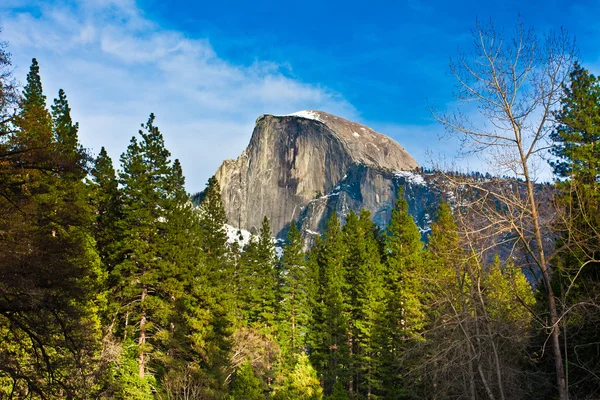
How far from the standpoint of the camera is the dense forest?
10.2 m

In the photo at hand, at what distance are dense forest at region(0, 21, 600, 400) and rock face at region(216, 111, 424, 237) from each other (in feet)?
446

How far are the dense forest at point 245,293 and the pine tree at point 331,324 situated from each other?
17cm

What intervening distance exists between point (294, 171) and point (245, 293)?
5819 inches

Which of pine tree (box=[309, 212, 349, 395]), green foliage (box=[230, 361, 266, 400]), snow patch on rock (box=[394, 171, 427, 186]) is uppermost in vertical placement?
snow patch on rock (box=[394, 171, 427, 186])

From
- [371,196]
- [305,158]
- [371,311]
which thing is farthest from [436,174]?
[305,158]

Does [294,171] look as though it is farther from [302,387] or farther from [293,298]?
[302,387]

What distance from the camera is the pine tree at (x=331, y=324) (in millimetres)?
33531

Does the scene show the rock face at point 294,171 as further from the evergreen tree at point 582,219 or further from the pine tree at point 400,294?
the evergreen tree at point 582,219

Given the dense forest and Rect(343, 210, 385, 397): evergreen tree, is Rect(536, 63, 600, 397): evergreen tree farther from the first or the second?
Rect(343, 210, 385, 397): evergreen tree

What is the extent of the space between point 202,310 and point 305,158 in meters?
163

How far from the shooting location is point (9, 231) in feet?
32.1

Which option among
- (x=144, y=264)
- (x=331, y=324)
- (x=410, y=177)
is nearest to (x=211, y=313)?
(x=144, y=264)

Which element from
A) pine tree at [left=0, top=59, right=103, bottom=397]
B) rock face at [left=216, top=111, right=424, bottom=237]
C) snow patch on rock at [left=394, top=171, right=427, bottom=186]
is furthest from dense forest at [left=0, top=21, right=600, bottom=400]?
rock face at [left=216, top=111, right=424, bottom=237]

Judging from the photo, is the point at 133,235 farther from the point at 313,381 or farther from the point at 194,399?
the point at 313,381
